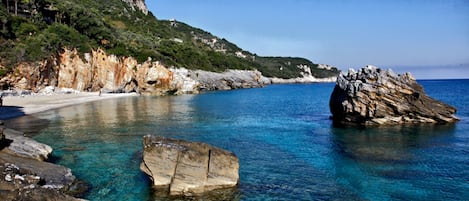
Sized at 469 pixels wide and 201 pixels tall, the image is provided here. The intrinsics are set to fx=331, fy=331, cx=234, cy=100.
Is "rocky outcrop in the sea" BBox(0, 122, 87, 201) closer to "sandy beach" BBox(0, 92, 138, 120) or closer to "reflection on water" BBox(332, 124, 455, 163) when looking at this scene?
"reflection on water" BBox(332, 124, 455, 163)

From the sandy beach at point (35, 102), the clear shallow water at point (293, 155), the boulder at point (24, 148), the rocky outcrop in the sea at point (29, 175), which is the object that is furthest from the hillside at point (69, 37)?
the rocky outcrop in the sea at point (29, 175)

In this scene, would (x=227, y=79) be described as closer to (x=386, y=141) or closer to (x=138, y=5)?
(x=138, y=5)

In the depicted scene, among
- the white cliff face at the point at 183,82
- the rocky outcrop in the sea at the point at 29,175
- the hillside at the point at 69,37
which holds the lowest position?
the rocky outcrop in the sea at the point at 29,175

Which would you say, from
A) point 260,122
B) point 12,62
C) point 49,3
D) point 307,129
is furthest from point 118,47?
point 307,129

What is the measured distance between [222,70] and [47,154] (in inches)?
3922

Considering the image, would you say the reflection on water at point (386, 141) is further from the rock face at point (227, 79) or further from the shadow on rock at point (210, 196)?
the rock face at point (227, 79)

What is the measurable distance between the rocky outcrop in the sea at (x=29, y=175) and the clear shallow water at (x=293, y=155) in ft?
3.95

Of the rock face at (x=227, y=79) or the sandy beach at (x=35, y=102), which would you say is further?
the rock face at (x=227, y=79)

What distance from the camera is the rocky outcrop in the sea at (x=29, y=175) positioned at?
9995 millimetres

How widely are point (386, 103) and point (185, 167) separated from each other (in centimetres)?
2594

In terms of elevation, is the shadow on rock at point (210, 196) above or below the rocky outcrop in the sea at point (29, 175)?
below

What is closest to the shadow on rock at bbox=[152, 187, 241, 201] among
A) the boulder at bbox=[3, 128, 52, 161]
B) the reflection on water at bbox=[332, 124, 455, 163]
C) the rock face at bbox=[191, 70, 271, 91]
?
the boulder at bbox=[3, 128, 52, 161]

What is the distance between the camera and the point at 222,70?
385 feet

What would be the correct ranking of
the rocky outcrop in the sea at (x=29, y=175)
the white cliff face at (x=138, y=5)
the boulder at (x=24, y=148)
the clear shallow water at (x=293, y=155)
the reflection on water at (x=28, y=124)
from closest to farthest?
the rocky outcrop in the sea at (x=29, y=175)
the clear shallow water at (x=293, y=155)
the boulder at (x=24, y=148)
the reflection on water at (x=28, y=124)
the white cliff face at (x=138, y=5)
